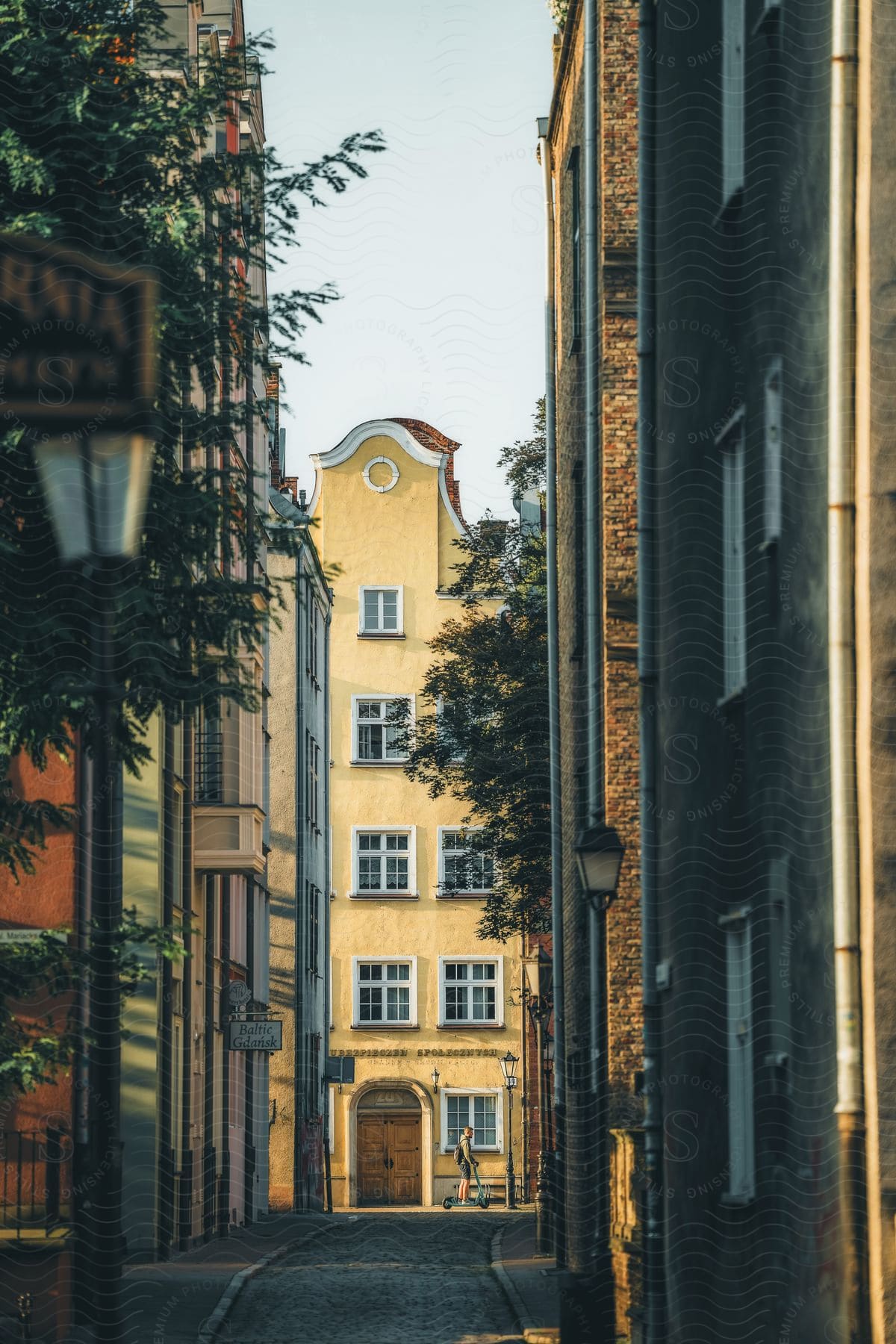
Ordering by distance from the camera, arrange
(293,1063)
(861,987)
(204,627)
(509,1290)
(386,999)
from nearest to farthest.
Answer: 1. (861,987)
2. (204,627)
3. (509,1290)
4. (293,1063)
5. (386,999)

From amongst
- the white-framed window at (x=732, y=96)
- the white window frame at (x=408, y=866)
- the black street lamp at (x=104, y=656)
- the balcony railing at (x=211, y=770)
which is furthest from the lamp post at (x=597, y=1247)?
the white window frame at (x=408, y=866)

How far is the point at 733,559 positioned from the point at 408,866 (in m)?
21.4

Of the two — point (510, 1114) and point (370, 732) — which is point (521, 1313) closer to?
point (510, 1114)

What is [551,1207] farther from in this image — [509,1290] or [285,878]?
[285,878]

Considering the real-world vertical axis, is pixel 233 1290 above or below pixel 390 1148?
above

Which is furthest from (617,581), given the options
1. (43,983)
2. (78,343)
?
(78,343)

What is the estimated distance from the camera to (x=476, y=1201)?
87.7ft

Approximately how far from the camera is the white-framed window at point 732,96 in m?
7.95

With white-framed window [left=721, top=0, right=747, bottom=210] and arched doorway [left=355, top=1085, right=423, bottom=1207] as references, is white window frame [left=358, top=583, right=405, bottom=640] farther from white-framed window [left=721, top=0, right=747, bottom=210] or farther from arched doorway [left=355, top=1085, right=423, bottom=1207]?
white-framed window [left=721, top=0, right=747, bottom=210]

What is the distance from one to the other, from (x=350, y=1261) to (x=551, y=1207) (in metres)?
1.57

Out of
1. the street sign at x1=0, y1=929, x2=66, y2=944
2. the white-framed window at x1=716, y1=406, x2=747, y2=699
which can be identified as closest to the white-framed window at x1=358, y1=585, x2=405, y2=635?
the street sign at x1=0, y1=929, x2=66, y2=944

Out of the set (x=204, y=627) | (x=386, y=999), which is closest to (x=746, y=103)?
(x=204, y=627)

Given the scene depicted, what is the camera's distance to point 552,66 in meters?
14.3

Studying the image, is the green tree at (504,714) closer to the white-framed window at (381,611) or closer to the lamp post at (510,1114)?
the lamp post at (510,1114)
